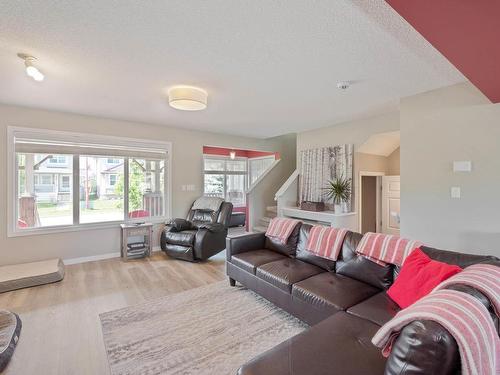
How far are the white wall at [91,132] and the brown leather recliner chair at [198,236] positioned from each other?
25.9 inches

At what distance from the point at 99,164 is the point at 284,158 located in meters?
4.47

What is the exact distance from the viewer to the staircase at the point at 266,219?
5.80 m

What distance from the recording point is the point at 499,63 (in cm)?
181

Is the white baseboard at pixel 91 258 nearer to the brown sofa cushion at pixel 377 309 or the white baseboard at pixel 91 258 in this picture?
the white baseboard at pixel 91 258

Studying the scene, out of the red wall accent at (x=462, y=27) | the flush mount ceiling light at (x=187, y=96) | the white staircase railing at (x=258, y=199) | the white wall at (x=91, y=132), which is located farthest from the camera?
the white staircase railing at (x=258, y=199)

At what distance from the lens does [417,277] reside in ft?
5.57

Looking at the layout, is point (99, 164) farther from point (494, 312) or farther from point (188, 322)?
point (494, 312)

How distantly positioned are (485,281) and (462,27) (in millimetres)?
1390

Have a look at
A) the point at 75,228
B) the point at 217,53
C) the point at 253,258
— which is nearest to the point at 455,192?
the point at 253,258

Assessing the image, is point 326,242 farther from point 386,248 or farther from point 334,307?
point 334,307

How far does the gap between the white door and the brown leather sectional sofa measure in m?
3.20

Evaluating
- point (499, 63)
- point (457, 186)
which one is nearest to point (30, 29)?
point (499, 63)

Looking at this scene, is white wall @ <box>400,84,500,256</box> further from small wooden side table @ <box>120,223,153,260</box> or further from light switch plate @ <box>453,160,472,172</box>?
small wooden side table @ <box>120,223,153,260</box>

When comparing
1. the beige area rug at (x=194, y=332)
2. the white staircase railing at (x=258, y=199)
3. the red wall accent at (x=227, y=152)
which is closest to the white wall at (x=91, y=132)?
the white staircase railing at (x=258, y=199)
